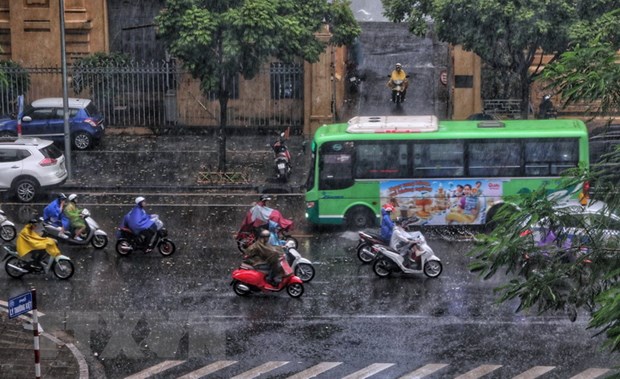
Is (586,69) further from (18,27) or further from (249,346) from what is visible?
(18,27)

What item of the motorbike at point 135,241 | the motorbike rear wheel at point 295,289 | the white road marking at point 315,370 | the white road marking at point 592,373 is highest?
the motorbike at point 135,241

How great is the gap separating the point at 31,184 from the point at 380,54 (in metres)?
19.2

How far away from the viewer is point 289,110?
35188 mm

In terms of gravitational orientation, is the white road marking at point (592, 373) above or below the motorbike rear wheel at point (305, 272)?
below

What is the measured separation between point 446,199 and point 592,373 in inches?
336

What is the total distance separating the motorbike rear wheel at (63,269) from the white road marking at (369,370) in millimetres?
6744

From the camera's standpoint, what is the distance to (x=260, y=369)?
15.9 metres

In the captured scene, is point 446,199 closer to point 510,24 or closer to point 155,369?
point 510,24

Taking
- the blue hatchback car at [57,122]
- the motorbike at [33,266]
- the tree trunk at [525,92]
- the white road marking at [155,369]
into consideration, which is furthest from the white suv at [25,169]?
the tree trunk at [525,92]

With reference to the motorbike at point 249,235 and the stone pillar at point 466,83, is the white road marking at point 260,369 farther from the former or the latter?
the stone pillar at point 466,83

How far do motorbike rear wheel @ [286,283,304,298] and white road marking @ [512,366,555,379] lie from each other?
464cm

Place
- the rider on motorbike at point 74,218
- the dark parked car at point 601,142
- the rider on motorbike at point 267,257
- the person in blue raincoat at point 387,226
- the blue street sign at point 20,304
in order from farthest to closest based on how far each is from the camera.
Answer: the dark parked car at point 601,142 → the rider on motorbike at point 74,218 → the person in blue raincoat at point 387,226 → the rider on motorbike at point 267,257 → the blue street sign at point 20,304

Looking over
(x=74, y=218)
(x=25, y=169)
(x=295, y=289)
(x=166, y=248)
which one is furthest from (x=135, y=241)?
(x=25, y=169)

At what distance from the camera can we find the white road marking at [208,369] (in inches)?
620
